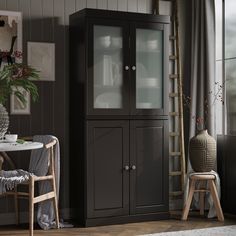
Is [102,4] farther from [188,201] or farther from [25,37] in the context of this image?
[188,201]

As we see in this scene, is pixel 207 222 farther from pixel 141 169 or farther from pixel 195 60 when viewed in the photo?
pixel 195 60

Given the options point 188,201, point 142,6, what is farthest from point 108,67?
point 188,201

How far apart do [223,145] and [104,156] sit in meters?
1.34

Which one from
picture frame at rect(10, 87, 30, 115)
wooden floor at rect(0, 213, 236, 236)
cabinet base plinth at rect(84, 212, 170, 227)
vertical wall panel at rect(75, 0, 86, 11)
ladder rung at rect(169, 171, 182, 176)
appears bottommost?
wooden floor at rect(0, 213, 236, 236)

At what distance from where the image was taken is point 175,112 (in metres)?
5.93

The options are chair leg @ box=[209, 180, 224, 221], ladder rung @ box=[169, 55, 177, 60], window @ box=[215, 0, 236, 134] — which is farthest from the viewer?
ladder rung @ box=[169, 55, 177, 60]

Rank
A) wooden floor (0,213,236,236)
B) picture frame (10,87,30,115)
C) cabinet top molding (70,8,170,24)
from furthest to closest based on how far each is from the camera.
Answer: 1. picture frame (10,87,30,115)
2. cabinet top molding (70,8,170,24)
3. wooden floor (0,213,236,236)

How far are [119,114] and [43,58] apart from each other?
3.00 ft

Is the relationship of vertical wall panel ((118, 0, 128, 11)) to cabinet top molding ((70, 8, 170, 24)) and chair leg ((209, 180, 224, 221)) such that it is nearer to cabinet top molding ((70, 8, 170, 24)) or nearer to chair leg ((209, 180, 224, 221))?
cabinet top molding ((70, 8, 170, 24))

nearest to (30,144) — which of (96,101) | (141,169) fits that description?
(96,101)

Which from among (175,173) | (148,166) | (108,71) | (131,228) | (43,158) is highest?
(108,71)

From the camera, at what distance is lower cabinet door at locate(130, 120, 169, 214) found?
17.4ft

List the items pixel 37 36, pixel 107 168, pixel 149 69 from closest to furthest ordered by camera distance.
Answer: pixel 107 168 → pixel 37 36 → pixel 149 69

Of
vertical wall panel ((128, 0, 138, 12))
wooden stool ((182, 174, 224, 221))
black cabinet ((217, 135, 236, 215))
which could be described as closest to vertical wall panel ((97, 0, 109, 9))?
vertical wall panel ((128, 0, 138, 12))
